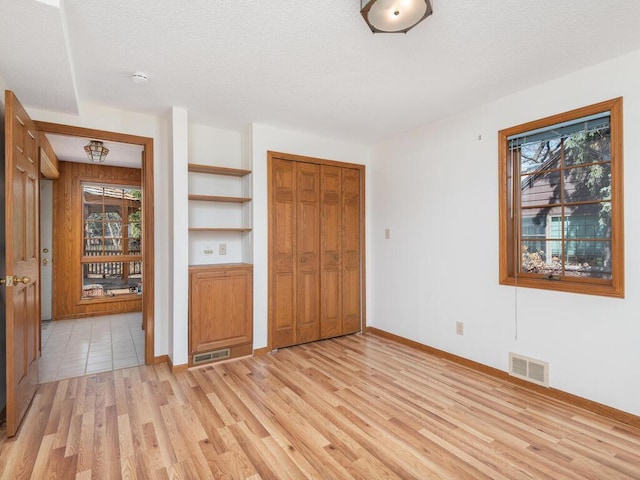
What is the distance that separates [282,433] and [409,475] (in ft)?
2.66

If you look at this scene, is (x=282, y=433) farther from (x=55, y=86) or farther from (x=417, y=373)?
(x=55, y=86)

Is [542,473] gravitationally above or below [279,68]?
below

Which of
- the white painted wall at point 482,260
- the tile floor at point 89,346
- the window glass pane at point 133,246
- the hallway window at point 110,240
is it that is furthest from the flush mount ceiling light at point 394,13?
the window glass pane at point 133,246

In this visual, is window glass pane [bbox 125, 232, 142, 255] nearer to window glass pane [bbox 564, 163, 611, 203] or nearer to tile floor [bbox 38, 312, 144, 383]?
tile floor [bbox 38, 312, 144, 383]

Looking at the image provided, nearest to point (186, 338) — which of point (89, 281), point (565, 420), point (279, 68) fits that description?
point (279, 68)

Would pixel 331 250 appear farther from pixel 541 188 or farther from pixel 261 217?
pixel 541 188

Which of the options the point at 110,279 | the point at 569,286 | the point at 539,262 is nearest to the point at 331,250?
the point at 539,262

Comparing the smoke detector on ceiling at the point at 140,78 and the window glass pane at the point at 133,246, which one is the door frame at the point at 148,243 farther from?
the window glass pane at the point at 133,246

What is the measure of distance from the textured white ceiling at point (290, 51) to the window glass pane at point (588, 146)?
49cm

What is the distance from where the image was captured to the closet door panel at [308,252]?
394 centimetres

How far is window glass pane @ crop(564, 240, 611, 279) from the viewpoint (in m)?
2.44

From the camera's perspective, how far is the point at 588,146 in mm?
2525

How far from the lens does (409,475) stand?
177 cm

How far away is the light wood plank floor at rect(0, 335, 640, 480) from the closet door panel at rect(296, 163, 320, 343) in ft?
3.02
